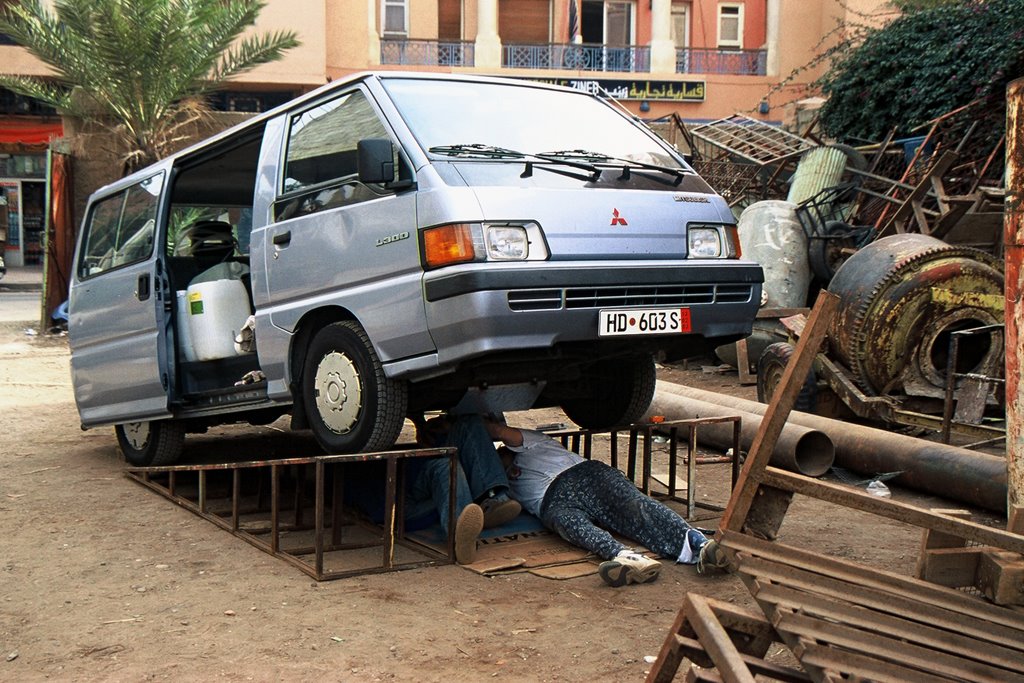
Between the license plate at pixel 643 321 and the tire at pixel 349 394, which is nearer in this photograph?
the license plate at pixel 643 321

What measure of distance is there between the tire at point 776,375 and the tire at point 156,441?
4619mm

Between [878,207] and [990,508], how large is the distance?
6712 millimetres

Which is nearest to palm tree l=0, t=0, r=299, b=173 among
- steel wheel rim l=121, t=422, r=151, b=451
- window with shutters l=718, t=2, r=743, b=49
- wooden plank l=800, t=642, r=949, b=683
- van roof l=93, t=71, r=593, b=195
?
steel wheel rim l=121, t=422, r=151, b=451

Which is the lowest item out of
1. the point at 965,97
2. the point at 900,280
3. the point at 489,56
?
the point at 900,280

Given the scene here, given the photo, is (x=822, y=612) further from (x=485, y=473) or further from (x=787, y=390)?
(x=485, y=473)

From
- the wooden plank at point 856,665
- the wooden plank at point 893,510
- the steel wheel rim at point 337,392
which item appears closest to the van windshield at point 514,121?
the steel wheel rim at point 337,392

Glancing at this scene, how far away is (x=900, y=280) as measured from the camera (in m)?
8.24

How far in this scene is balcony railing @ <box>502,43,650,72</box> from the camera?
3170cm

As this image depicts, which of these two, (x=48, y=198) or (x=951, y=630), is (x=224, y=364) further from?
(x=48, y=198)

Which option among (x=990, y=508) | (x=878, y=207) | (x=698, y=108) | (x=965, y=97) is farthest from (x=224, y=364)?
(x=698, y=108)

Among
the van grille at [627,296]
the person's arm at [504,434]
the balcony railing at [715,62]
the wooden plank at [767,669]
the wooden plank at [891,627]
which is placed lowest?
the person's arm at [504,434]

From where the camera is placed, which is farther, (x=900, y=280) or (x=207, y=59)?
(x=207, y=59)

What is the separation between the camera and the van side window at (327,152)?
5324 millimetres

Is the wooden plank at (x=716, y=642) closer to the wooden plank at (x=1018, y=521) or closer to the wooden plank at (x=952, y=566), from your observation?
the wooden plank at (x=952, y=566)
